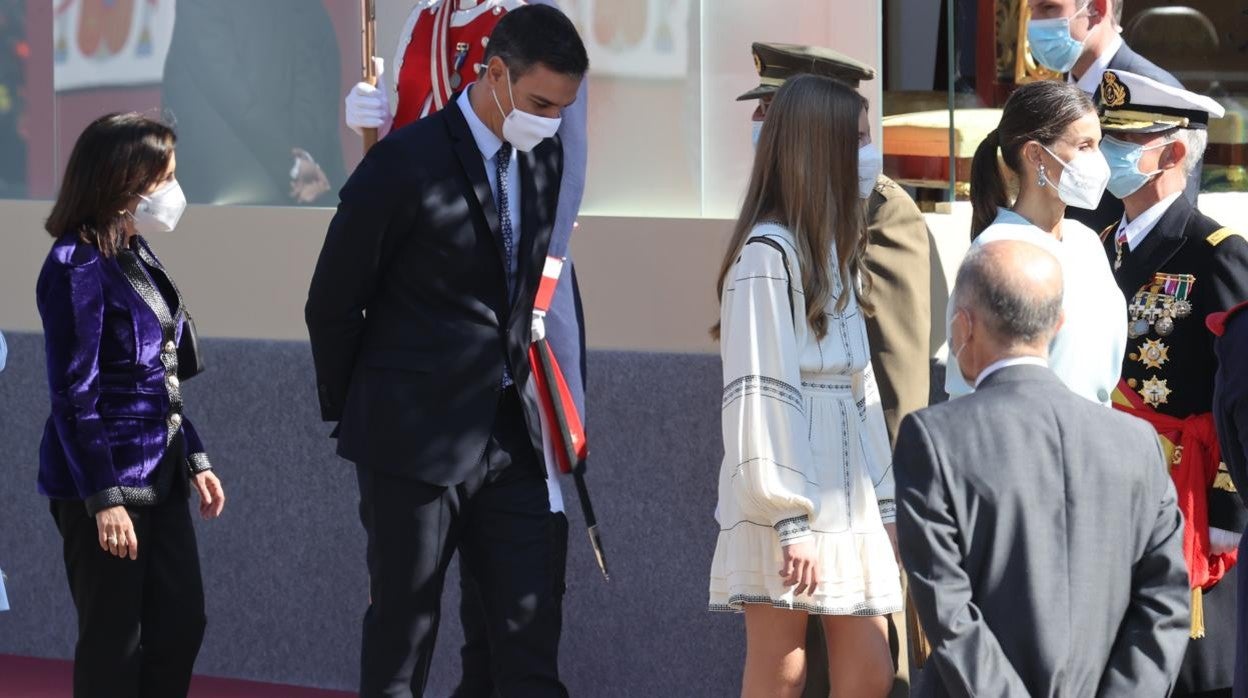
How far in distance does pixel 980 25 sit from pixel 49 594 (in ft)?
12.7

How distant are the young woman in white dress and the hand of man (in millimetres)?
2517

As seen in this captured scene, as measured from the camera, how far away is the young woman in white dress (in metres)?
3.64

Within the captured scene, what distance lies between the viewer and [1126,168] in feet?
13.7

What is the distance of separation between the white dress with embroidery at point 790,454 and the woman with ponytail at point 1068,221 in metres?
0.27

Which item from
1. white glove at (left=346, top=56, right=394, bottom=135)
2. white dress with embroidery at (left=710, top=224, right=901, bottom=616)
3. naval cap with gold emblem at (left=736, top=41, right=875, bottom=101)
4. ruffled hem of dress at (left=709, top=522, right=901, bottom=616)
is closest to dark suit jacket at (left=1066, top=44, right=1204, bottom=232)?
naval cap with gold emblem at (left=736, top=41, right=875, bottom=101)

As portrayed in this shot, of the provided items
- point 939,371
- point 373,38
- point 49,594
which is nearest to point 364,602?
point 49,594

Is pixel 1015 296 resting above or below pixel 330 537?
above

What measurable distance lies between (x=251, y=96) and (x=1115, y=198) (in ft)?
10.1

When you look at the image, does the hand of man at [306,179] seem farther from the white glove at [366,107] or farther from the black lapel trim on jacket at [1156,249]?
the black lapel trim on jacket at [1156,249]

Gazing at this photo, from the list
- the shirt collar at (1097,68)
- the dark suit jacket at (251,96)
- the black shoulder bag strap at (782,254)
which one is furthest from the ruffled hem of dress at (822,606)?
the dark suit jacket at (251,96)

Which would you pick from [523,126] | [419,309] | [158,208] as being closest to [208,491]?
[158,208]

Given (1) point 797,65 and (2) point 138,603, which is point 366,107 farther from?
(2) point 138,603

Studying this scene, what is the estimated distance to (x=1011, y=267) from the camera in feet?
9.23

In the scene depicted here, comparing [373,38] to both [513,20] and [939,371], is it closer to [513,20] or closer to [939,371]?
[513,20]
